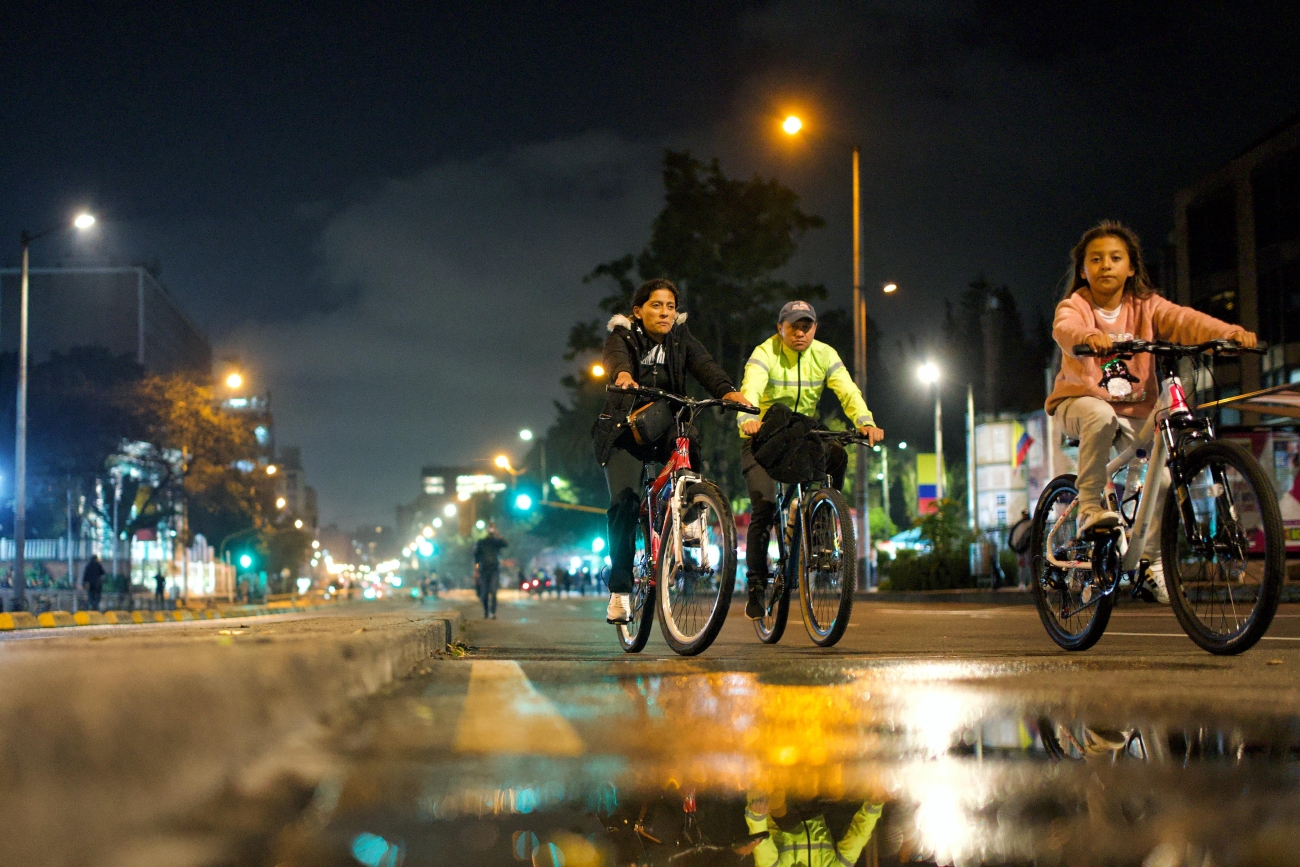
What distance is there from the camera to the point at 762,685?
3.30 meters

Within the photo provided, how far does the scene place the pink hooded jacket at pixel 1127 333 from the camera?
530cm

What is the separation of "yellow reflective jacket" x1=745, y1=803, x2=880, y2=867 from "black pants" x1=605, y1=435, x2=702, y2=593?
434cm

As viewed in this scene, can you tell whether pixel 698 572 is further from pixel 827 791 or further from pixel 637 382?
pixel 827 791

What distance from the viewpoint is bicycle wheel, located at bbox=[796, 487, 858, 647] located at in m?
5.68

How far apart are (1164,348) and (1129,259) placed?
0.90 m

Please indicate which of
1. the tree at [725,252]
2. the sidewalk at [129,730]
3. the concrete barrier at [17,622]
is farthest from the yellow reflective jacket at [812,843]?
the tree at [725,252]

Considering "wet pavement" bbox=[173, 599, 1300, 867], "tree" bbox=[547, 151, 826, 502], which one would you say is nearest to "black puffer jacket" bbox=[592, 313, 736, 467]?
"wet pavement" bbox=[173, 599, 1300, 867]

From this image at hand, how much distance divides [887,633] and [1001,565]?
1673 cm

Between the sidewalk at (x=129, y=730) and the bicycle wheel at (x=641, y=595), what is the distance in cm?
309

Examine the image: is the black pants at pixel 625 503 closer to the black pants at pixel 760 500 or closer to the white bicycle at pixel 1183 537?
the black pants at pixel 760 500

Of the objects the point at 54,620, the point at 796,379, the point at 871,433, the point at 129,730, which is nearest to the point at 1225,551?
the point at 871,433

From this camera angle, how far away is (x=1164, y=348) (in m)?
4.83

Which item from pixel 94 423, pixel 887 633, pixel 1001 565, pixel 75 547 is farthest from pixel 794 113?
pixel 75 547

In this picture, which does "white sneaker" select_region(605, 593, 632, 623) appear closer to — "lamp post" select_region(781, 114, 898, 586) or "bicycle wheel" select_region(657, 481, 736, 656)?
"bicycle wheel" select_region(657, 481, 736, 656)
